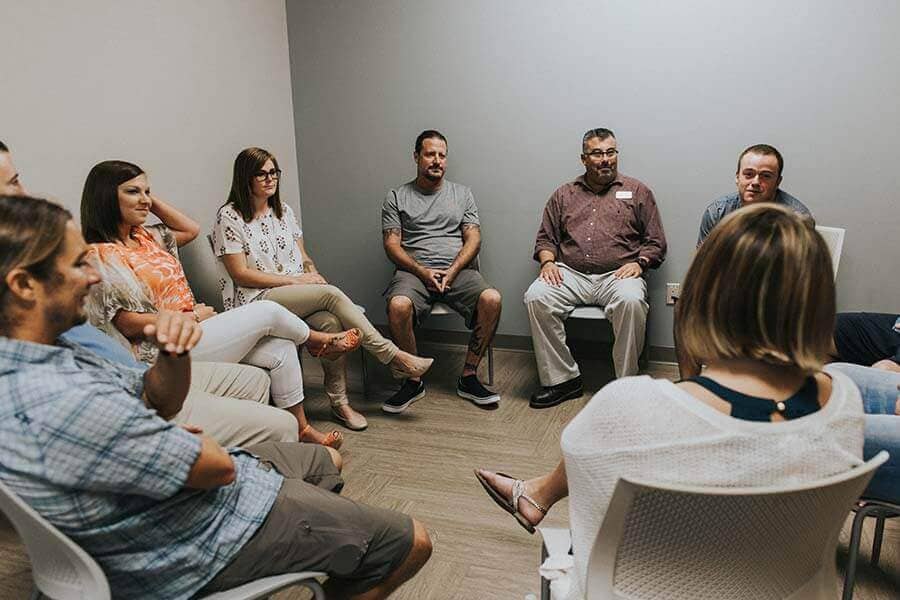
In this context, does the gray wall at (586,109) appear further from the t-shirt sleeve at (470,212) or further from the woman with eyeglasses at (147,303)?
the woman with eyeglasses at (147,303)

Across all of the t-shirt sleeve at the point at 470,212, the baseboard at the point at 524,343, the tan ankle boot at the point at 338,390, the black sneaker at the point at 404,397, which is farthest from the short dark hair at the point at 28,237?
the baseboard at the point at 524,343

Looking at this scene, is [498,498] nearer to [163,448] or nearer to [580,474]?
[580,474]

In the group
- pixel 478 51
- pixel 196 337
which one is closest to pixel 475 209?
pixel 478 51

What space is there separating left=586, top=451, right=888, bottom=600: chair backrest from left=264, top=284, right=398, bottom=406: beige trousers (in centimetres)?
217

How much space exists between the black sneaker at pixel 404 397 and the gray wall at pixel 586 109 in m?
0.99

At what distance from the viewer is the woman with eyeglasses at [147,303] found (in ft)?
7.98

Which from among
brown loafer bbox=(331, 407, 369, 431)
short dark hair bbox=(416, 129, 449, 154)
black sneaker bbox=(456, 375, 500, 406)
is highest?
short dark hair bbox=(416, 129, 449, 154)

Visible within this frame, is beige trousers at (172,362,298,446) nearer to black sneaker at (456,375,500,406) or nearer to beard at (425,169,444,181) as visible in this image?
black sneaker at (456,375,500,406)

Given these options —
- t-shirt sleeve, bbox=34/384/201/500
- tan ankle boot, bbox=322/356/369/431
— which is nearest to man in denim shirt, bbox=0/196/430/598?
t-shirt sleeve, bbox=34/384/201/500

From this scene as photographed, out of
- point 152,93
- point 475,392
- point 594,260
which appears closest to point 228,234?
point 152,93

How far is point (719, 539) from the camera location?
3.17 feet

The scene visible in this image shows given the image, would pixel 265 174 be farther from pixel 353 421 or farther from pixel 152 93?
pixel 353 421

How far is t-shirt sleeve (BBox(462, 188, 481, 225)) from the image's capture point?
153 inches

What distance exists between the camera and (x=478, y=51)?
3.91 meters
